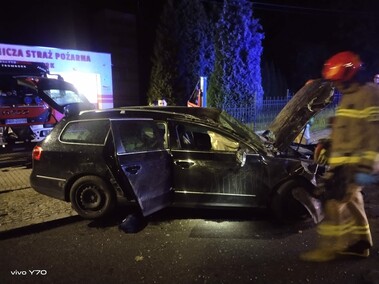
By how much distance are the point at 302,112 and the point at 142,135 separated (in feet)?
8.10

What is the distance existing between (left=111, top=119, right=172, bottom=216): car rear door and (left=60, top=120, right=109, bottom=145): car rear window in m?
0.30

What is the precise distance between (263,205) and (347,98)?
1896 mm

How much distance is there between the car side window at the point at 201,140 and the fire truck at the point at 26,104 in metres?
6.25

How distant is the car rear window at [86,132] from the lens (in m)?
5.12

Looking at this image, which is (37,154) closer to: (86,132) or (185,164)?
(86,132)

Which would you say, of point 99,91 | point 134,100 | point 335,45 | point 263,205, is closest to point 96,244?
point 263,205

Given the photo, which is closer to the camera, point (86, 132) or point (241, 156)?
point (241, 156)

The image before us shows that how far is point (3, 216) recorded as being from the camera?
Answer: 5.19 meters

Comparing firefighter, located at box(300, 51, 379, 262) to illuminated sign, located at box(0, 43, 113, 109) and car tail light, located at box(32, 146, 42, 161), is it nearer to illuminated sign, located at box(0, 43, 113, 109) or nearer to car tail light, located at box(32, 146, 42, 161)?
car tail light, located at box(32, 146, 42, 161)

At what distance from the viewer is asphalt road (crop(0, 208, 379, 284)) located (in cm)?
363

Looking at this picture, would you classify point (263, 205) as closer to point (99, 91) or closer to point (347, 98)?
point (347, 98)

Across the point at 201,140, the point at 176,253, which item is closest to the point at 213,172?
the point at 201,140

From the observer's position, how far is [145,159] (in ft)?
15.6

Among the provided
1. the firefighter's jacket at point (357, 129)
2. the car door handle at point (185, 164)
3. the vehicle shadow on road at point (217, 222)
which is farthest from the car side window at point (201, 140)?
the firefighter's jacket at point (357, 129)
